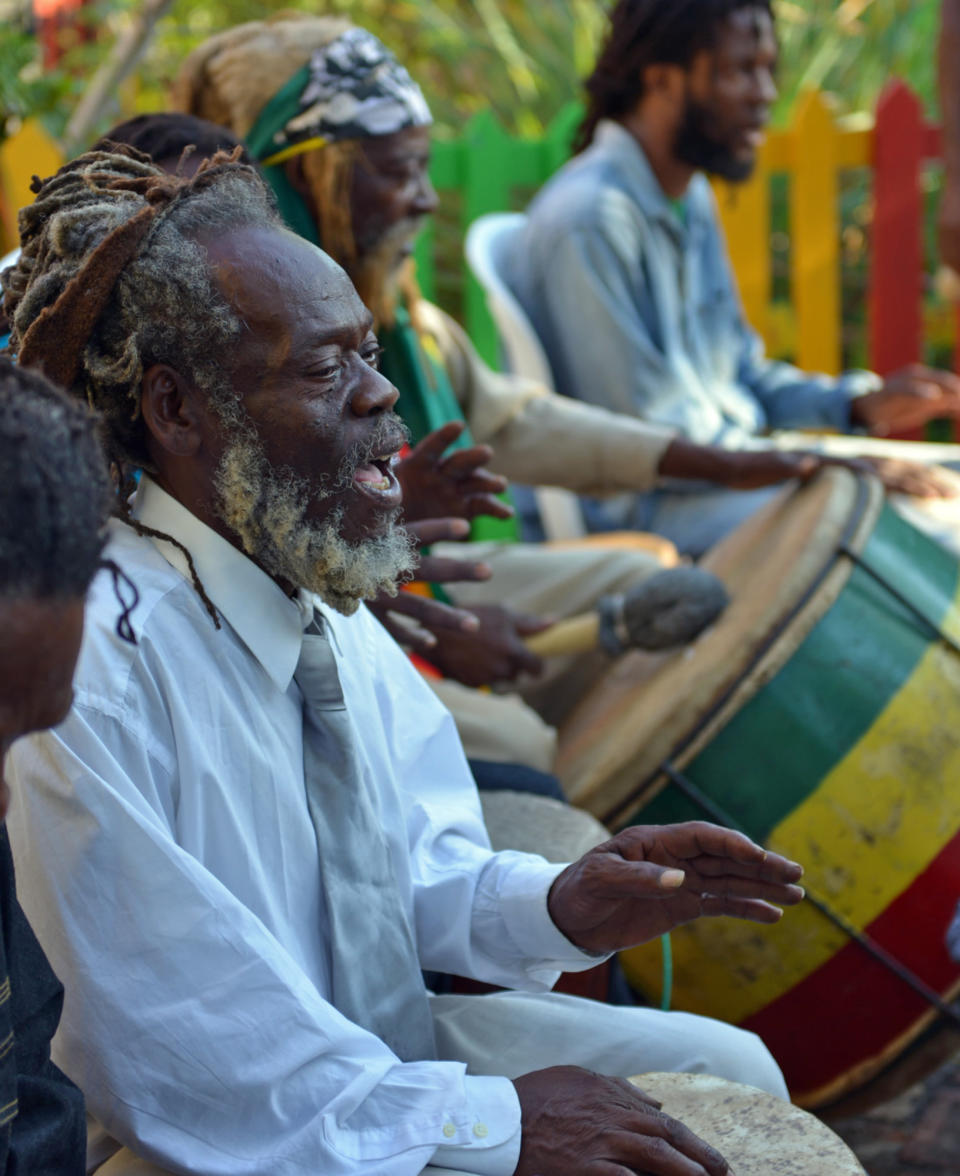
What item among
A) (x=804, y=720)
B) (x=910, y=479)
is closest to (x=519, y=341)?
(x=910, y=479)

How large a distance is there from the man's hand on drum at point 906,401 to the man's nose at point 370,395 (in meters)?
2.83

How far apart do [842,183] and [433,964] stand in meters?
6.74

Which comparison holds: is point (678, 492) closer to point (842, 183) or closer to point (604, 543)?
point (604, 543)

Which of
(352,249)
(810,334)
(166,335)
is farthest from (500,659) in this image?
(810,334)

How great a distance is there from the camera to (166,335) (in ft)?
5.46

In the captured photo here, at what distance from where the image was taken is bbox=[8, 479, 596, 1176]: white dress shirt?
4.86 ft

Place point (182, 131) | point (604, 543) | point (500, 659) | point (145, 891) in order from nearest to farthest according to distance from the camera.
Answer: point (145, 891) → point (182, 131) → point (500, 659) → point (604, 543)

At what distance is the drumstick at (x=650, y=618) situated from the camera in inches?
112

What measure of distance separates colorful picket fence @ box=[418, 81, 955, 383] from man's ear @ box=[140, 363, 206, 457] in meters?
4.11

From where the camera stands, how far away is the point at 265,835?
64.6 inches

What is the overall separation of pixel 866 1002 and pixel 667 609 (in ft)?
2.74

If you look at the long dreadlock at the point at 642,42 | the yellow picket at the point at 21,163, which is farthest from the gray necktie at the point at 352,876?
the yellow picket at the point at 21,163

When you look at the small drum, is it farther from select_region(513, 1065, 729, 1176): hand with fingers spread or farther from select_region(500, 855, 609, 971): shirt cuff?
select_region(500, 855, 609, 971): shirt cuff

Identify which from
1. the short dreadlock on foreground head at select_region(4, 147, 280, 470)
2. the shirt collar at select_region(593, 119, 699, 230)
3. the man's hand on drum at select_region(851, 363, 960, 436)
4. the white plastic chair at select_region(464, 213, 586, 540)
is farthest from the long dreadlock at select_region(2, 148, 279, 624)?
the man's hand on drum at select_region(851, 363, 960, 436)
